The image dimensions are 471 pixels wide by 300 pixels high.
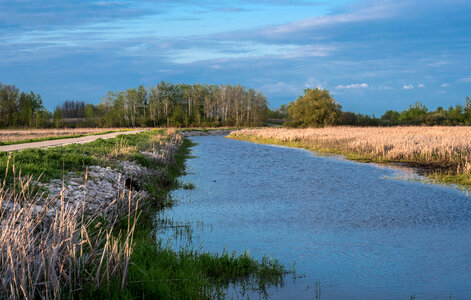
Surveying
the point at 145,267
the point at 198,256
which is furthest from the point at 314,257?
the point at 145,267

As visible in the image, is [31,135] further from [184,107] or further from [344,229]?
[184,107]

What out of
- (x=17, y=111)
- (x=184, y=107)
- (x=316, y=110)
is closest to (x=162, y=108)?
(x=184, y=107)

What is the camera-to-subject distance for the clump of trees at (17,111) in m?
97.4

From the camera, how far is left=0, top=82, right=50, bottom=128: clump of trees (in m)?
97.4

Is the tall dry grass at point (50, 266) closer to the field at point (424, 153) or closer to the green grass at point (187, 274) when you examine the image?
the green grass at point (187, 274)

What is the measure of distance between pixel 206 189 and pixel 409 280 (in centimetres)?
1026

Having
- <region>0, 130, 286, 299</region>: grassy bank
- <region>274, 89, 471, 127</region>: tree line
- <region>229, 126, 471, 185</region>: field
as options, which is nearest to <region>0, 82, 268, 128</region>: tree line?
<region>274, 89, 471, 127</region>: tree line

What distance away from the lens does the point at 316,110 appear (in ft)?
255

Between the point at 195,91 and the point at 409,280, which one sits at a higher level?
the point at 195,91

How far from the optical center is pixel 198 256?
802 centimetres

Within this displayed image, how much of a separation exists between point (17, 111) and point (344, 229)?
106 metres

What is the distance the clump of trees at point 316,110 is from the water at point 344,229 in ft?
194

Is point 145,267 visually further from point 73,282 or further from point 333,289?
point 333,289

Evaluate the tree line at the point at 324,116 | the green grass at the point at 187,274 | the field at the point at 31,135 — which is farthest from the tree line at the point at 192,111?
the green grass at the point at 187,274
